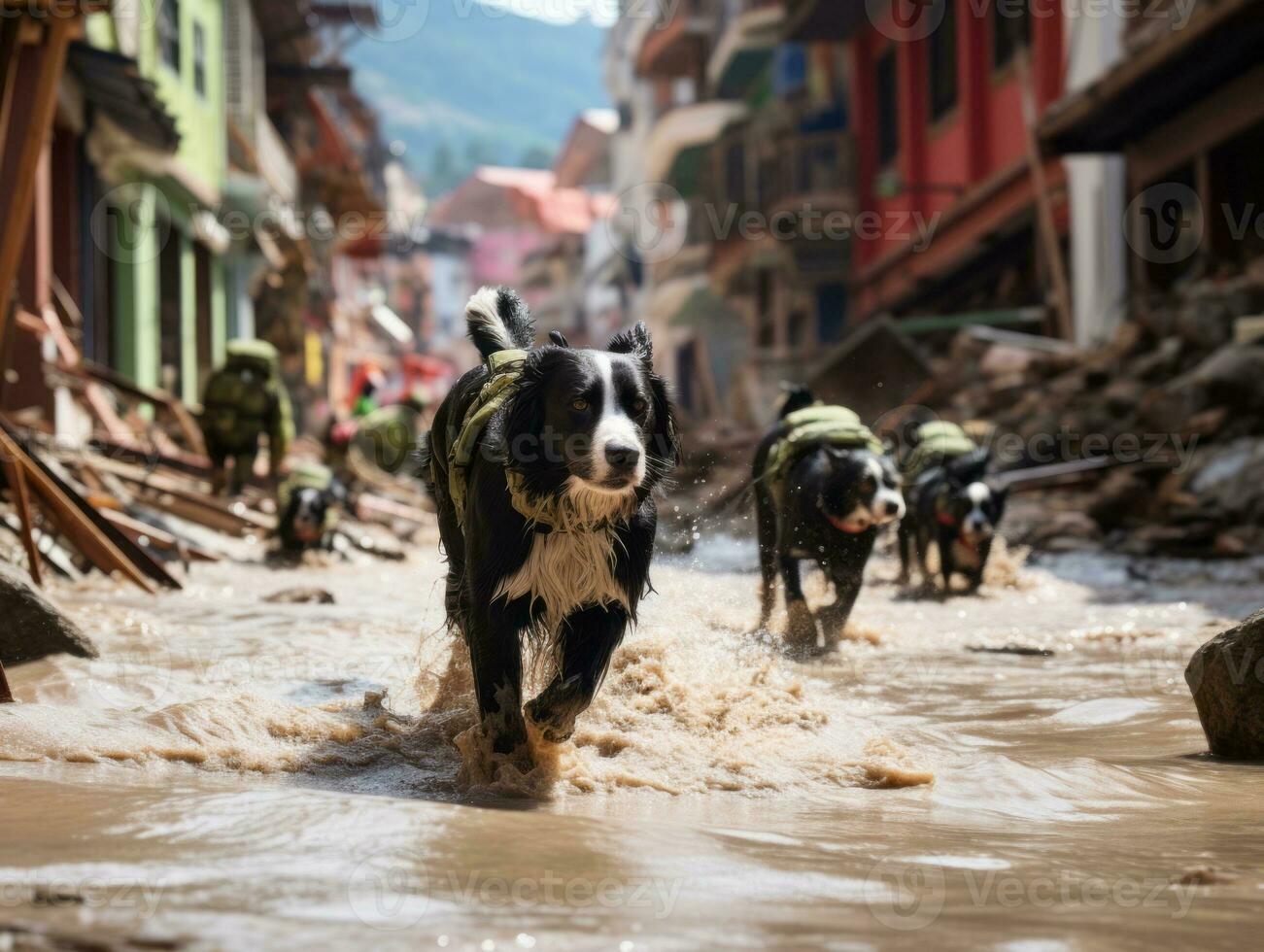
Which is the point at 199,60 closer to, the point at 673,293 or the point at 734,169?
the point at 734,169

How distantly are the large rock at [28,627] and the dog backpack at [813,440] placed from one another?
131 inches

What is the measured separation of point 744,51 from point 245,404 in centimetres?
2444

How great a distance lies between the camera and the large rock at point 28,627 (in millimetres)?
5738

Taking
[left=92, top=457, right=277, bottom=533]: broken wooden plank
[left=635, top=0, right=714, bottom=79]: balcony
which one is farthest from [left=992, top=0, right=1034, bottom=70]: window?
[left=635, top=0, right=714, bottom=79]: balcony

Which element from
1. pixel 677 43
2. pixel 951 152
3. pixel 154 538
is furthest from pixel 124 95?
pixel 677 43

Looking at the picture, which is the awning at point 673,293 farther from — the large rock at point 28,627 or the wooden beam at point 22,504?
the large rock at point 28,627

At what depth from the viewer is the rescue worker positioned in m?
13.5

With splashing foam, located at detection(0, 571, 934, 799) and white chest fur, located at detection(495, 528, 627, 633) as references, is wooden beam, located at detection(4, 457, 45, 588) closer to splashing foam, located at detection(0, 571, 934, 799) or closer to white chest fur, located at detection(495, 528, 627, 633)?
splashing foam, located at detection(0, 571, 934, 799)

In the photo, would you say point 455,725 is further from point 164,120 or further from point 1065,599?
point 164,120

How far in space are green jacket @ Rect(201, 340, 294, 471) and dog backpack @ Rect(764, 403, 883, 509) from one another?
7.02 metres

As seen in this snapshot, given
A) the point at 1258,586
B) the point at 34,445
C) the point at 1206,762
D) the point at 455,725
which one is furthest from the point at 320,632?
the point at 1258,586

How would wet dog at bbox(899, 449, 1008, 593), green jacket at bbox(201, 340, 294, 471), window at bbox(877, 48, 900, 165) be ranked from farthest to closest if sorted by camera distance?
window at bbox(877, 48, 900, 165)
green jacket at bbox(201, 340, 294, 471)
wet dog at bbox(899, 449, 1008, 593)

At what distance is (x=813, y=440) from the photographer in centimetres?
757

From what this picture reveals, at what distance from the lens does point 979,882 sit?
10.2 feet
